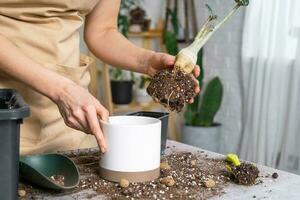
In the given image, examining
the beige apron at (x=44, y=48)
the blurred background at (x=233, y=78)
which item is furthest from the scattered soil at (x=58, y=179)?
the blurred background at (x=233, y=78)

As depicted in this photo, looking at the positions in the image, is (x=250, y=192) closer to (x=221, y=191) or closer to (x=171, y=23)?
(x=221, y=191)

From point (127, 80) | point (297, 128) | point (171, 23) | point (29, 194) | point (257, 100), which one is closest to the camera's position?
point (29, 194)

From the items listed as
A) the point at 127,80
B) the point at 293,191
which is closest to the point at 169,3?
the point at 127,80

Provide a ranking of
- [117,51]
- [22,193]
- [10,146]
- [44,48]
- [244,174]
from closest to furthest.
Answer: [10,146]
[22,193]
[244,174]
[44,48]
[117,51]

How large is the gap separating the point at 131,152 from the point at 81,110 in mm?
129

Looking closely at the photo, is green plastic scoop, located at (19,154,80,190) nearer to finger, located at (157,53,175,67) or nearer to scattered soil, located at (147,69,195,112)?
scattered soil, located at (147,69,195,112)

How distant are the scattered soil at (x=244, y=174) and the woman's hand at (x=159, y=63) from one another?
0.88 ft

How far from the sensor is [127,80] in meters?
3.26

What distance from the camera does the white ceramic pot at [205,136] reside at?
10.2ft

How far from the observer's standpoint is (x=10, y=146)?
2.43 feet

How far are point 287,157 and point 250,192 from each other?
1838mm

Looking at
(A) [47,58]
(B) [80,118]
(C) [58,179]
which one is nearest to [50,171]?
(C) [58,179]

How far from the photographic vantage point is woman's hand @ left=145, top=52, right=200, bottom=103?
121 cm

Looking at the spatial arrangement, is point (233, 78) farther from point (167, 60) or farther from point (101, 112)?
point (101, 112)
